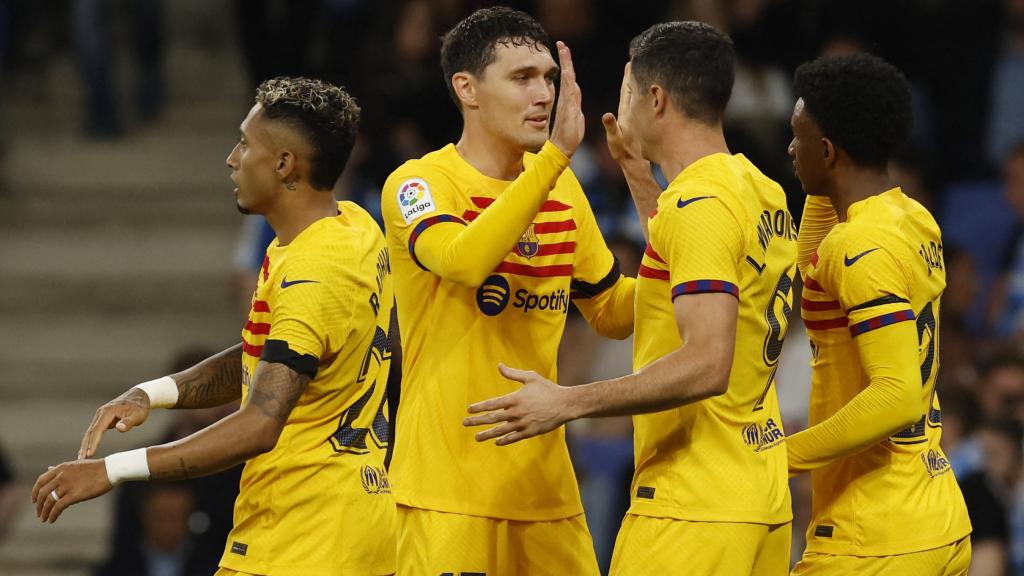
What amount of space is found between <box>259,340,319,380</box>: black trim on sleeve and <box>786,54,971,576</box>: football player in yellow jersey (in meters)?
1.37

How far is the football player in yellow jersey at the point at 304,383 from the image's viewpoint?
4.15 m

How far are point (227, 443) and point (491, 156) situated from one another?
1.32m

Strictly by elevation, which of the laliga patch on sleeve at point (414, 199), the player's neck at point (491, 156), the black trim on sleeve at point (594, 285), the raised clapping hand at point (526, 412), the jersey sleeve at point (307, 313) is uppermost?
the player's neck at point (491, 156)

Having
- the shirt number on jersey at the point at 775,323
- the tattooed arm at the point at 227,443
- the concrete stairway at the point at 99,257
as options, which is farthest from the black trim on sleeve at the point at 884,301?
the concrete stairway at the point at 99,257

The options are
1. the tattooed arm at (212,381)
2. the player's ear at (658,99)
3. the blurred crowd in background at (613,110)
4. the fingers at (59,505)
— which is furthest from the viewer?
the blurred crowd in background at (613,110)

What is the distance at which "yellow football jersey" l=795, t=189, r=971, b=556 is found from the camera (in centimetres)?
435

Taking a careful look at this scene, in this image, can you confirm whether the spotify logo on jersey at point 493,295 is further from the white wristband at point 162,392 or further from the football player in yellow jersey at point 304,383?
the white wristband at point 162,392

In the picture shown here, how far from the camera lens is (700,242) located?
4113 millimetres

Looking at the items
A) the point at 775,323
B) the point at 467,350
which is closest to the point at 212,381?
the point at 467,350

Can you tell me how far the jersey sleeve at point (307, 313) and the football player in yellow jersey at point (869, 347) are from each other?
1.32 m

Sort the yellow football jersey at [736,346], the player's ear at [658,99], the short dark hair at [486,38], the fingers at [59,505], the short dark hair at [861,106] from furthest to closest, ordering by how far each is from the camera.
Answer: the short dark hair at [486,38] → the short dark hair at [861,106] → the player's ear at [658,99] → the yellow football jersey at [736,346] → the fingers at [59,505]

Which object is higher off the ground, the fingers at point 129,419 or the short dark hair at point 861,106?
the short dark hair at point 861,106

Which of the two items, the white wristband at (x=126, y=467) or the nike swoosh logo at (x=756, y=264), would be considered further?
the nike swoosh logo at (x=756, y=264)

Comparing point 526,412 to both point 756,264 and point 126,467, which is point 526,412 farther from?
point 126,467
